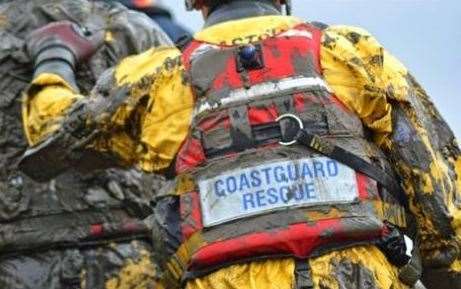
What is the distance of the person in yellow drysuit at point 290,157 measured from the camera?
11.2ft

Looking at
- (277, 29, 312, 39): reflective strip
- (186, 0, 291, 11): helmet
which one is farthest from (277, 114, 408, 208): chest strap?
(186, 0, 291, 11): helmet

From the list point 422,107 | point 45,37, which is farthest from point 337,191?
point 45,37

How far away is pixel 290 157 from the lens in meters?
3.47

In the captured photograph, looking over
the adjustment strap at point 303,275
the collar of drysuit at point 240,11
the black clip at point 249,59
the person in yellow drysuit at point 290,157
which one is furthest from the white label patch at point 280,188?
the collar of drysuit at point 240,11

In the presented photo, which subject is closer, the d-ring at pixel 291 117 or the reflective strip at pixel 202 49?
the d-ring at pixel 291 117

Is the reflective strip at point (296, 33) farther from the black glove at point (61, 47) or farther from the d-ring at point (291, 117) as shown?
the black glove at point (61, 47)

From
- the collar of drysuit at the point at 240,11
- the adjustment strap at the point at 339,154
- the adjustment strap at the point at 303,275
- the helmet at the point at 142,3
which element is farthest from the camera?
the helmet at the point at 142,3

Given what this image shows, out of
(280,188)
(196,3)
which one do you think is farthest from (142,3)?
(280,188)

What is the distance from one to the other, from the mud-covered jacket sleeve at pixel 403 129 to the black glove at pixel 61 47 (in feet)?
3.75

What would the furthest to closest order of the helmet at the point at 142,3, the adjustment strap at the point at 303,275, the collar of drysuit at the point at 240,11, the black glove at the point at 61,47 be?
1. the helmet at the point at 142,3
2. the black glove at the point at 61,47
3. the collar of drysuit at the point at 240,11
4. the adjustment strap at the point at 303,275

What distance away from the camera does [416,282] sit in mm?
3635

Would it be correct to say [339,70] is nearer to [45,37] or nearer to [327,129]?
[327,129]

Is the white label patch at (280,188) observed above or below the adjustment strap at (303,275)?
above

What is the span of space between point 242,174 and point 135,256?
203cm
